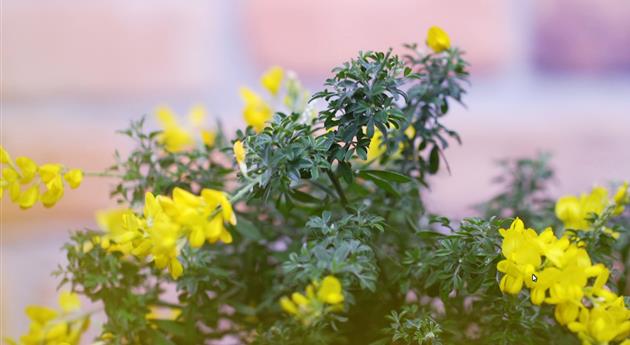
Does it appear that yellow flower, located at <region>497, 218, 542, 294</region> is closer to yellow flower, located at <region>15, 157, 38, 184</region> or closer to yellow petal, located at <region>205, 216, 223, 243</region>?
yellow petal, located at <region>205, 216, 223, 243</region>

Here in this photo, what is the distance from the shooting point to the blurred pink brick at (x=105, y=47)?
0.99m

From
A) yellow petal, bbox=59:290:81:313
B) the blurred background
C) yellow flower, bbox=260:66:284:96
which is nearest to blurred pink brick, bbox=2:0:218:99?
the blurred background

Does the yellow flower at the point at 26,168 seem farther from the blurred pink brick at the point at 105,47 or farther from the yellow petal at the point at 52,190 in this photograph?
the blurred pink brick at the point at 105,47

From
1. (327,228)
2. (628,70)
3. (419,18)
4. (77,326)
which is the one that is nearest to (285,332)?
(327,228)

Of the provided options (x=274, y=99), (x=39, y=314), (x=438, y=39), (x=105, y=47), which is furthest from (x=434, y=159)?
(x=105, y=47)

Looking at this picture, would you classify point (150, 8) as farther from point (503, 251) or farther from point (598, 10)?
point (503, 251)

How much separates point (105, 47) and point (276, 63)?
229 millimetres

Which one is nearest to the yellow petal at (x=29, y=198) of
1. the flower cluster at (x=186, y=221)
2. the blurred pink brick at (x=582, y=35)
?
the flower cluster at (x=186, y=221)

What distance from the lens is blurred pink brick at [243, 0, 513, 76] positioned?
3.21 feet

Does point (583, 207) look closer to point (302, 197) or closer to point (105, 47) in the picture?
point (302, 197)

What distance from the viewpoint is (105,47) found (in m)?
1.01

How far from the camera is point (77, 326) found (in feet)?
1.81

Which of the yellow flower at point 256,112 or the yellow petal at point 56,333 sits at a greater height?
the yellow flower at point 256,112

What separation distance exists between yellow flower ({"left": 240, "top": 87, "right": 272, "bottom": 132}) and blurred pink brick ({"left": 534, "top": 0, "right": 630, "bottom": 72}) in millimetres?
492
